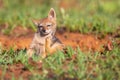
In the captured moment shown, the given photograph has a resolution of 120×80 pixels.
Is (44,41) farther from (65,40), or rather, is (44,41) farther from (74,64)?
(65,40)

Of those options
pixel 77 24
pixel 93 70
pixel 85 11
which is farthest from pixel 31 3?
pixel 93 70

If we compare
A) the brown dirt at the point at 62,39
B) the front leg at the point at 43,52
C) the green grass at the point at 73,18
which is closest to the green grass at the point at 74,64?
the front leg at the point at 43,52

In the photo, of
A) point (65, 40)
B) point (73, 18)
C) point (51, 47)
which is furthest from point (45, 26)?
point (73, 18)

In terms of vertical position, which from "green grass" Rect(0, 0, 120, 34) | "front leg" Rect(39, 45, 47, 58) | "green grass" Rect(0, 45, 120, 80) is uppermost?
"green grass" Rect(0, 0, 120, 34)

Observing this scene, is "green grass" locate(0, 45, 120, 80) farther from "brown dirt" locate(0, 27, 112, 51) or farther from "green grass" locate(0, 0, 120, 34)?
"green grass" locate(0, 0, 120, 34)

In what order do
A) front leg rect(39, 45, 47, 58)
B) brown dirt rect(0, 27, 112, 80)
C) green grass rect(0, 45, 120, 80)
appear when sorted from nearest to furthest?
green grass rect(0, 45, 120, 80), front leg rect(39, 45, 47, 58), brown dirt rect(0, 27, 112, 80)

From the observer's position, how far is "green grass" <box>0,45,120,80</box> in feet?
21.6

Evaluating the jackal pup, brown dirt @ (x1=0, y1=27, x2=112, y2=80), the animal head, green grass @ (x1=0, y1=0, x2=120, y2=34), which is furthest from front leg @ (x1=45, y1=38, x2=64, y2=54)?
green grass @ (x1=0, y1=0, x2=120, y2=34)

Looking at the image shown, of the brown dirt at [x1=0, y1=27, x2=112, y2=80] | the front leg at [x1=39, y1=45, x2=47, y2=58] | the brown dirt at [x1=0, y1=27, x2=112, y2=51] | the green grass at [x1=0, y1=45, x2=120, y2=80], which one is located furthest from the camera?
the brown dirt at [x1=0, y1=27, x2=112, y2=51]

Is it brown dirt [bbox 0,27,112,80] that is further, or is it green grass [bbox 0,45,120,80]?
brown dirt [bbox 0,27,112,80]

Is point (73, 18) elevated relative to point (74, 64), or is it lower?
elevated

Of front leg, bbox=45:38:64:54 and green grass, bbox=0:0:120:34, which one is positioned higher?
green grass, bbox=0:0:120:34

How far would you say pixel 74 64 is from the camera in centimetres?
708

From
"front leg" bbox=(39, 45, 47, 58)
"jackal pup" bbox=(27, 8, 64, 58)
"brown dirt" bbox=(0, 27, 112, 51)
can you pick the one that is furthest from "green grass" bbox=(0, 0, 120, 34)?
"front leg" bbox=(39, 45, 47, 58)
